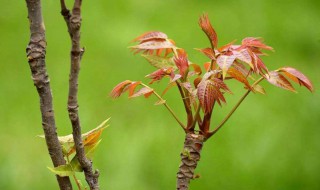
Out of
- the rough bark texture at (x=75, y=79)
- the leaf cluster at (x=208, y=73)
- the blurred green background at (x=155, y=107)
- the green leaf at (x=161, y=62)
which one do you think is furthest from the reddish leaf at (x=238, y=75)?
the blurred green background at (x=155, y=107)

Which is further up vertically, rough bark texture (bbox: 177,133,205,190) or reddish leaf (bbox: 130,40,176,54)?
reddish leaf (bbox: 130,40,176,54)

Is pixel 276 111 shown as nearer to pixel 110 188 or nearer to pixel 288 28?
pixel 288 28

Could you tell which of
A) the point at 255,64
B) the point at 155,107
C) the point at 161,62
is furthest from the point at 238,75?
the point at 155,107

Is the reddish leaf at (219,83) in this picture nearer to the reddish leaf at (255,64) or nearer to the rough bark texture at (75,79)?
the reddish leaf at (255,64)

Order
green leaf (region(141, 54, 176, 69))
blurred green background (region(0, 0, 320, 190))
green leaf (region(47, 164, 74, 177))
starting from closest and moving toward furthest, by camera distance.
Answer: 1. green leaf (region(47, 164, 74, 177))
2. green leaf (region(141, 54, 176, 69))
3. blurred green background (region(0, 0, 320, 190))

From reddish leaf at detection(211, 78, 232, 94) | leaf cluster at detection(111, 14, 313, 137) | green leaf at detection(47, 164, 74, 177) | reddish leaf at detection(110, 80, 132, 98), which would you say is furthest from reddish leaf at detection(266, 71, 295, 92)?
green leaf at detection(47, 164, 74, 177)

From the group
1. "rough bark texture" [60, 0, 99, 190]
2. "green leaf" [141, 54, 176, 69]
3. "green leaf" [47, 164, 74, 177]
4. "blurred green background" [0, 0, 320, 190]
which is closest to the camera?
"rough bark texture" [60, 0, 99, 190]

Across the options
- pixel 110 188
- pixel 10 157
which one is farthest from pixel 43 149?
pixel 110 188

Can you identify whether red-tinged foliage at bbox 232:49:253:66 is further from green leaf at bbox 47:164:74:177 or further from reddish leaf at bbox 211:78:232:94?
green leaf at bbox 47:164:74:177
